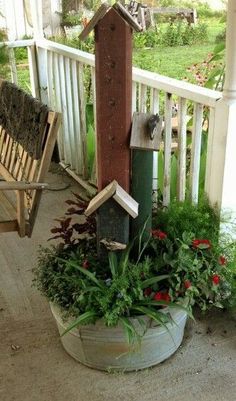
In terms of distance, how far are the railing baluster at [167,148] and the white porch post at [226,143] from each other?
268 mm

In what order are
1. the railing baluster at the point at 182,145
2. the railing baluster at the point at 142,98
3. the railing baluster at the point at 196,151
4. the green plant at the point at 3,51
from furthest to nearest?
the green plant at the point at 3,51 → the railing baluster at the point at 142,98 → the railing baluster at the point at 182,145 → the railing baluster at the point at 196,151

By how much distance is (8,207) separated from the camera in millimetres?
2539

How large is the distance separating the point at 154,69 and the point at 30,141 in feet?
6.47

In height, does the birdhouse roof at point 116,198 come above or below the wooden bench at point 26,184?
above

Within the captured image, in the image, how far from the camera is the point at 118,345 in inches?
74.4

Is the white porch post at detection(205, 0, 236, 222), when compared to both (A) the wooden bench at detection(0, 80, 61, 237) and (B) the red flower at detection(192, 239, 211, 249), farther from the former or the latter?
(A) the wooden bench at detection(0, 80, 61, 237)

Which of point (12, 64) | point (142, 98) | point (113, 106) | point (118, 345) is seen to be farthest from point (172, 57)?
point (118, 345)

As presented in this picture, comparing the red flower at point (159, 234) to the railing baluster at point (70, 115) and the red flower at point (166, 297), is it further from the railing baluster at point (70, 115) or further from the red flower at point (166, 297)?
the railing baluster at point (70, 115)

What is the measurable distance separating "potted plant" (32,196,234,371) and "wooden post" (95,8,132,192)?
340 mm

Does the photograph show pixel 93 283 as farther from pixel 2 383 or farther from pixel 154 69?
pixel 154 69

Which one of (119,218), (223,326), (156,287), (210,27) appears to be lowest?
(223,326)

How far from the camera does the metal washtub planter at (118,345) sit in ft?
6.15

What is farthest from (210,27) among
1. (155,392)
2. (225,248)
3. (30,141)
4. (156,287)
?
(155,392)

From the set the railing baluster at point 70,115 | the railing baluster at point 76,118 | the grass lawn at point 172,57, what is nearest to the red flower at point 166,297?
the railing baluster at point 76,118
